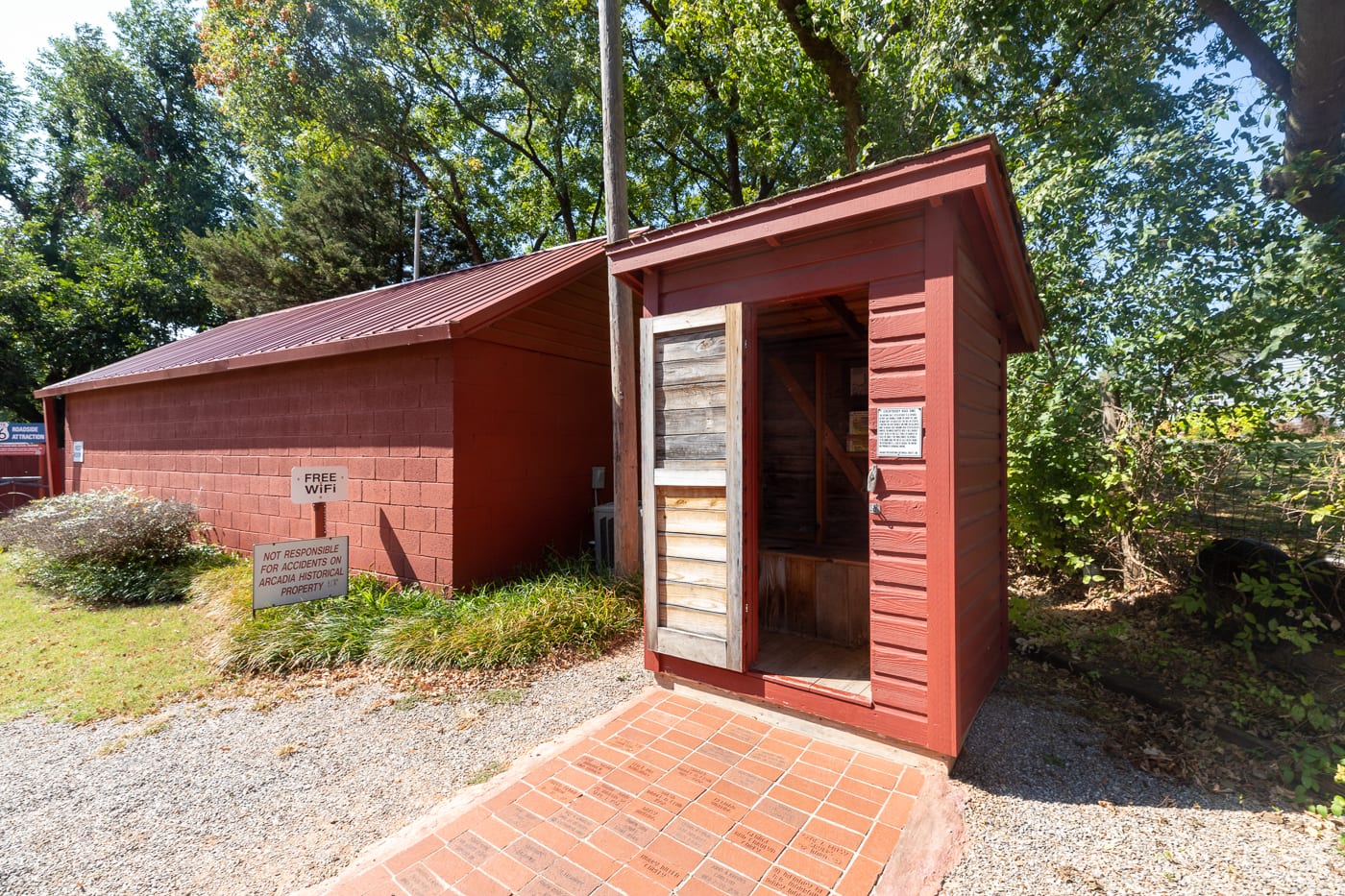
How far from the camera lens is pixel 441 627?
4441 millimetres

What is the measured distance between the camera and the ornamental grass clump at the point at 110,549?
6156mm

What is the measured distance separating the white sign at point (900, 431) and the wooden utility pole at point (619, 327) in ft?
9.44

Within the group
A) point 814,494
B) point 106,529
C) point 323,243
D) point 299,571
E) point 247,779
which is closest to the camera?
point 247,779

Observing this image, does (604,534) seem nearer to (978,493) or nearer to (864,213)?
(978,493)

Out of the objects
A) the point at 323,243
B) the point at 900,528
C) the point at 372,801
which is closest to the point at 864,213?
the point at 900,528

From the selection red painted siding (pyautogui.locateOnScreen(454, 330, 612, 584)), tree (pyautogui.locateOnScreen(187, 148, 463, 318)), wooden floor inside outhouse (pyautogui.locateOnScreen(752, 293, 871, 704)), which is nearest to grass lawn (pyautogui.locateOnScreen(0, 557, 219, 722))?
red painted siding (pyautogui.locateOnScreen(454, 330, 612, 584))

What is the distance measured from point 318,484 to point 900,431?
5038 mm

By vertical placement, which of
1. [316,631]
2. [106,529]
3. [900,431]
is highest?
[900,431]

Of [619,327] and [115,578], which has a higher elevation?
[619,327]

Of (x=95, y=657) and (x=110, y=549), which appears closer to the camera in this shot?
(x=95, y=657)

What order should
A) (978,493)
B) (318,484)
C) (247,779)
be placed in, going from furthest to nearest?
(318,484) → (978,493) → (247,779)

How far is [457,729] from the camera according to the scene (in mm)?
3312

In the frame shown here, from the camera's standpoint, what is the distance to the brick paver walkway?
82.7 inches

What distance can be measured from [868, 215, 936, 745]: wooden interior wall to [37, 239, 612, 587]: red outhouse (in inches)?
141
